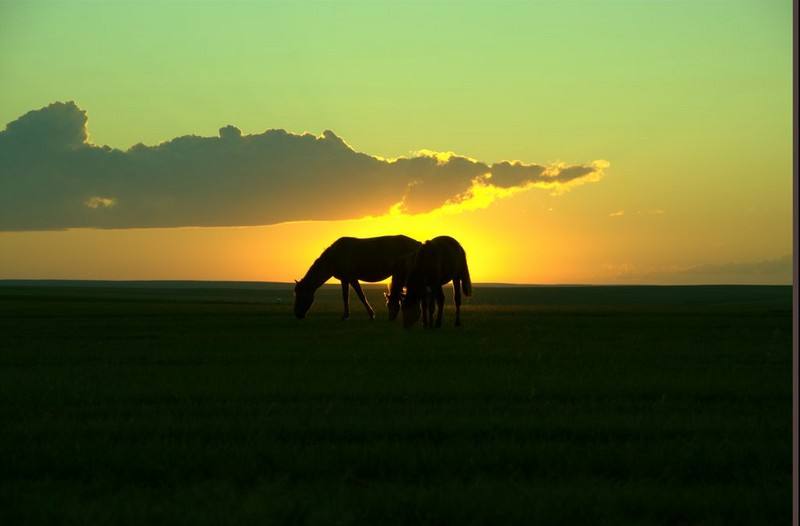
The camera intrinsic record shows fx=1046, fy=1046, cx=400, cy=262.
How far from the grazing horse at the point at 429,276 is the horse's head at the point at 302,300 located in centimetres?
742

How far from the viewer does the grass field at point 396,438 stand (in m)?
8.15

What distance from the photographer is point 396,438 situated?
35.7 feet

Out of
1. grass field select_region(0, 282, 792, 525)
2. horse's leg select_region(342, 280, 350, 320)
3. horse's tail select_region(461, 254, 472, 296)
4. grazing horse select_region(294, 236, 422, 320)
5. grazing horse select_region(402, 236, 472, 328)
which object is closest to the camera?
grass field select_region(0, 282, 792, 525)

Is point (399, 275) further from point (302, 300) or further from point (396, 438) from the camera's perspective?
point (396, 438)

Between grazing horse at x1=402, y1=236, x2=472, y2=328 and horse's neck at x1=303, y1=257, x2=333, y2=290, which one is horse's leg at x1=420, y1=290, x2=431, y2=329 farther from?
horse's neck at x1=303, y1=257, x2=333, y2=290

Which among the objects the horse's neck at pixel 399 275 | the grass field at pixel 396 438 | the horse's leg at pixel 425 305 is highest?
the horse's neck at pixel 399 275

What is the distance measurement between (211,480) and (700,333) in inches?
860

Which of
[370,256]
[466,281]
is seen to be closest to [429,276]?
[466,281]

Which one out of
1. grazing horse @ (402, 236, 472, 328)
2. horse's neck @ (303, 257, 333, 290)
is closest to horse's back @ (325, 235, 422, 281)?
horse's neck @ (303, 257, 333, 290)

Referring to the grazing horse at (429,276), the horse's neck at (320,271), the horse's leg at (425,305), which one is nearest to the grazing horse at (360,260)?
the horse's neck at (320,271)

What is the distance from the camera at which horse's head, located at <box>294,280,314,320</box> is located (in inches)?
1516

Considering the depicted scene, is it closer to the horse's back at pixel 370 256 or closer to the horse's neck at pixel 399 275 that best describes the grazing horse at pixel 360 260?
the horse's back at pixel 370 256

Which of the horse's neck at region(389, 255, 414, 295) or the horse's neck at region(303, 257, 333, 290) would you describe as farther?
the horse's neck at region(303, 257, 333, 290)

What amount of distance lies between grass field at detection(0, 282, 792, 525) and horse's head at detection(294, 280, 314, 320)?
17.4m
